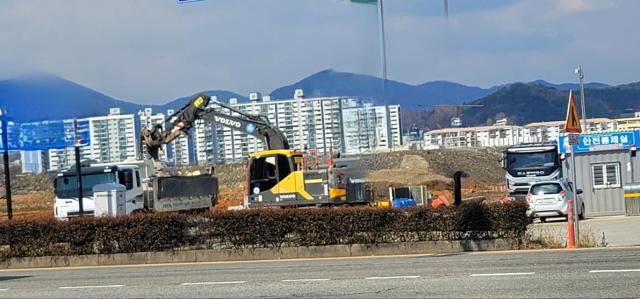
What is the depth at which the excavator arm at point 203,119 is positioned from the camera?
36731 mm

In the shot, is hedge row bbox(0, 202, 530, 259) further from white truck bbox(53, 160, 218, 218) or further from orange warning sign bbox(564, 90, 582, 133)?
white truck bbox(53, 160, 218, 218)

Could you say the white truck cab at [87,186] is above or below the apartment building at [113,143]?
below

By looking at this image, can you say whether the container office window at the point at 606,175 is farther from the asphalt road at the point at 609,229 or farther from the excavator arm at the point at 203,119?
the excavator arm at the point at 203,119

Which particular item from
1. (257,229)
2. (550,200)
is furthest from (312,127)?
(257,229)

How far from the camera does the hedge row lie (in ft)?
69.5

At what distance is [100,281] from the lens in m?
17.2

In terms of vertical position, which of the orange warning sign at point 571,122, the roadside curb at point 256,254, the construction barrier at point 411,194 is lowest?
the roadside curb at point 256,254

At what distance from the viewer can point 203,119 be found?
37938mm

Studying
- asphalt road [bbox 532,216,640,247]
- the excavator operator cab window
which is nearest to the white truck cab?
the excavator operator cab window

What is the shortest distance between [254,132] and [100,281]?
20.1 metres

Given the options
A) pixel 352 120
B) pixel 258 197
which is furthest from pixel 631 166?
pixel 258 197

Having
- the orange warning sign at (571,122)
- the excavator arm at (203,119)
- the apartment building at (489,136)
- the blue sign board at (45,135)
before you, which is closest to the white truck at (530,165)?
the excavator arm at (203,119)

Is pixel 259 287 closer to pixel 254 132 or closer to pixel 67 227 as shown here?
pixel 67 227

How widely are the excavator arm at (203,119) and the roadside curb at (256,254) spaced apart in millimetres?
15118
